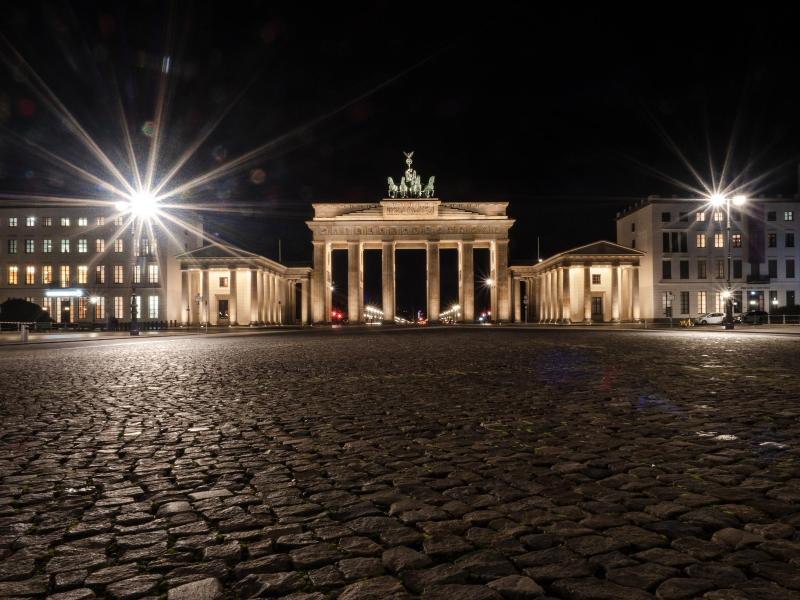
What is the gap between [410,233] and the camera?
266 ft

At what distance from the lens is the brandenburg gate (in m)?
80.7

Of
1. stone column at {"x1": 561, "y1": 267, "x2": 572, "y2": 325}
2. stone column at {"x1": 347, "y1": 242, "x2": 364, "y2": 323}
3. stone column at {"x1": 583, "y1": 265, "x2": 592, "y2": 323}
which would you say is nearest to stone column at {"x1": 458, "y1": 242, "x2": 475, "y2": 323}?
stone column at {"x1": 561, "y1": 267, "x2": 572, "y2": 325}

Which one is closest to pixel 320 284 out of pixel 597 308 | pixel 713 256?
pixel 597 308

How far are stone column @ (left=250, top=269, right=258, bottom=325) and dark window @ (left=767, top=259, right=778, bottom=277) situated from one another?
205ft

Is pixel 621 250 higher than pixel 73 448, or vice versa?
pixel 621 250

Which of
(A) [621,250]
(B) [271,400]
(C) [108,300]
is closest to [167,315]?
(C) [108,300]

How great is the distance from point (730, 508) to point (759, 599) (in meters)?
1.45

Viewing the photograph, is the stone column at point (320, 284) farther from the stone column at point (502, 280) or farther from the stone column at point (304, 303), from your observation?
the stone column at point (502, 280)

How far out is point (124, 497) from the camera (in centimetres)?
466

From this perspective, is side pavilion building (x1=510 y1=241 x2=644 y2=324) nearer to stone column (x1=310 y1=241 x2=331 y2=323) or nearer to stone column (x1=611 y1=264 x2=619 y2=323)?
stone column (x1=611 y1=264 x2=619 y2=323)

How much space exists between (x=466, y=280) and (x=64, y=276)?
50.0 metres

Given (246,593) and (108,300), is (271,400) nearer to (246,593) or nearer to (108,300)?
(246,593)

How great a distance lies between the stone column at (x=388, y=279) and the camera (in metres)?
82.6

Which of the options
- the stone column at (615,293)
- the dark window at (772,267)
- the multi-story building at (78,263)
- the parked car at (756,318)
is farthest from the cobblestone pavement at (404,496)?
the dark window at (772,267)
